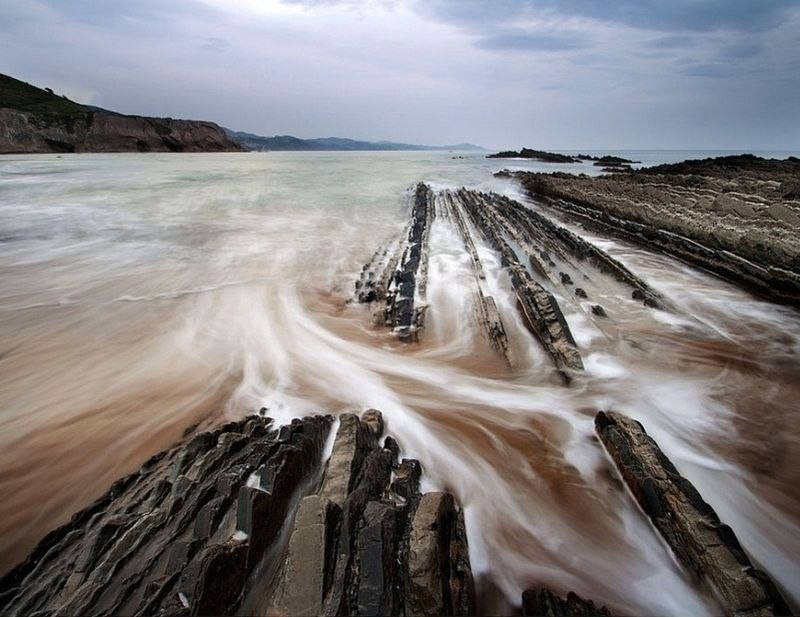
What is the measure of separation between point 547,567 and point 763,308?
7.35 m

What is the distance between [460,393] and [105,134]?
3767 inches

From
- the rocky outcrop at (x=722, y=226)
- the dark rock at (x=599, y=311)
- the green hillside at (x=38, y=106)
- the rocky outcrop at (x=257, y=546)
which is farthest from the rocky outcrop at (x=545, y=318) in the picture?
the green hillside at (x=38, y=106)

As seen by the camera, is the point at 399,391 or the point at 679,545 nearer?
the point at 679,545

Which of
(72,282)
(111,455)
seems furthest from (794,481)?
(72,282)

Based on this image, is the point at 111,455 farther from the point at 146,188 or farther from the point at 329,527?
the point at 146,188

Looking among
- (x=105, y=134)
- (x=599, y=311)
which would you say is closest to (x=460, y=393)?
(x=599, y=311)

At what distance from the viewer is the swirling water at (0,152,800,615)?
2811mm

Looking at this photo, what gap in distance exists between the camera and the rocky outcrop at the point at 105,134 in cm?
5906

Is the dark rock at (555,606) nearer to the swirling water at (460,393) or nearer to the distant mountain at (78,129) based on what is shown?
the swirling water at (460,393)

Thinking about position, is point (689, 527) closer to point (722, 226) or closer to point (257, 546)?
point (257, 546)

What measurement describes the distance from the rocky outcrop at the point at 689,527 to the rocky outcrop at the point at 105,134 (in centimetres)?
8831

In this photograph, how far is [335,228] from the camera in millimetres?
14062

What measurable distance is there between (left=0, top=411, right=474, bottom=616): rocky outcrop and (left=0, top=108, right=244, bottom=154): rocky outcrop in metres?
86.0

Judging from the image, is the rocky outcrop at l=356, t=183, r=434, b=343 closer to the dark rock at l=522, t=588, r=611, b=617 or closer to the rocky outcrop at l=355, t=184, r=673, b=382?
the rocky outcrop at l=355, t=184, r=673, b=382
